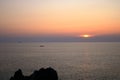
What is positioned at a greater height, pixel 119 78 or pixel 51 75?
pixel 51 75

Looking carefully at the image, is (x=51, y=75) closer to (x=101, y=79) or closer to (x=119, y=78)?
(x=101, y=79)

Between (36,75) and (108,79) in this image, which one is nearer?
(36,75)

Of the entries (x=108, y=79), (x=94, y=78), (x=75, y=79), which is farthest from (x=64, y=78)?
(x=108, y=79)

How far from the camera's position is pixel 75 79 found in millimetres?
59000

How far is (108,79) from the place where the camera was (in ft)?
192

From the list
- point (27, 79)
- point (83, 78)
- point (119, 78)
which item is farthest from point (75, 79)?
point (27, 79)

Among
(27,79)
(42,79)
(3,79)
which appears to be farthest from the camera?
(3,79)

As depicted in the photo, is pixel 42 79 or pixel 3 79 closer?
pixel 42 79

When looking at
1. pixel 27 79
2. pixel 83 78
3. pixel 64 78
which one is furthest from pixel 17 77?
pixel 83 78

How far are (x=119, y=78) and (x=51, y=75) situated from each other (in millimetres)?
23157

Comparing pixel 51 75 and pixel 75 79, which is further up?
pixel 51 75

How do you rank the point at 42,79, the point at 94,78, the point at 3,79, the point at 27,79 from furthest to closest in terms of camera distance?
the point at 94,78, the point at 3,79, the point at 27,79, the point at 42,79

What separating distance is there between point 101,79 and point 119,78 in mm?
5291

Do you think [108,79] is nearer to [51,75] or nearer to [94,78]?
[94,78]
